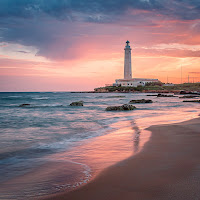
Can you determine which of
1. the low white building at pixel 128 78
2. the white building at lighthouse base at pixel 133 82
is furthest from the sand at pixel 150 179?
the white building at lighthouse base at pixel 133 82

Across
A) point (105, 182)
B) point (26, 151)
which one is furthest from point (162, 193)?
point (26, 151)

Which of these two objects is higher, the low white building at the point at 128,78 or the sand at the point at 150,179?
the low white building at the point at 128,78

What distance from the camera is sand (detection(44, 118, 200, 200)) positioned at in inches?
132

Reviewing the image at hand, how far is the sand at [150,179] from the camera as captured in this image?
11.0ft

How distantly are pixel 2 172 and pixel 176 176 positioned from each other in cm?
381

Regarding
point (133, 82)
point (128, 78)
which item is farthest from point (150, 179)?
point (133, 82)

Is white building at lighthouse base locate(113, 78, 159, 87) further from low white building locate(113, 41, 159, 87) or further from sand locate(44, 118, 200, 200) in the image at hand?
sand locate(44, 118, 200, 200)

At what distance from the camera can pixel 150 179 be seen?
3986mm

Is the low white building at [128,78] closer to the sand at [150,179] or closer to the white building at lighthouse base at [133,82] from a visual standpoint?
the white building at lighthouse base at [133,82]

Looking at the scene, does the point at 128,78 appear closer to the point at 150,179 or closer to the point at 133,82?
the point at 133,82

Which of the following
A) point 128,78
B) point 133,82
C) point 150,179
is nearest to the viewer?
point 150,179

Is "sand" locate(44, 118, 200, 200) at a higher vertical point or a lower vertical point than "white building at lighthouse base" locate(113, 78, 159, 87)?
lower

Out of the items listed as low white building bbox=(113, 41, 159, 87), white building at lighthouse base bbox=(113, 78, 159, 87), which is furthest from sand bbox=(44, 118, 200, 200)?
white building at lighthouse base bbox=(113, 78, 159, 87)

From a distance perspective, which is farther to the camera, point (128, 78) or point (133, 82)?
point (133, 82)
